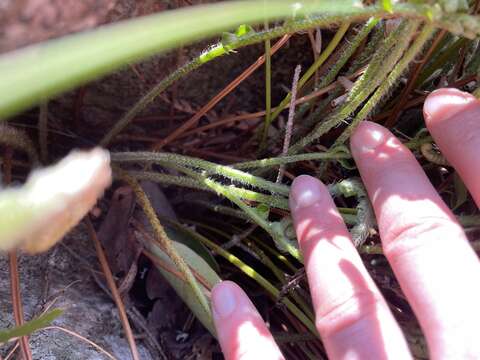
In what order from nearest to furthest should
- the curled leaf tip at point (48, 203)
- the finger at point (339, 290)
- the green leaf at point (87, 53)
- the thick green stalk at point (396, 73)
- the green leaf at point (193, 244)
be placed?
1. the green leaf at point (87, 53)
2. the curled leaf tip at point (48, 203)
3. the thick green stalk at point (396, 73)
4. the finger at point (339, 290)
5. the green leaf at point (193, 244)

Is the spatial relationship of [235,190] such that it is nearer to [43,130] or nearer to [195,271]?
[195,271]

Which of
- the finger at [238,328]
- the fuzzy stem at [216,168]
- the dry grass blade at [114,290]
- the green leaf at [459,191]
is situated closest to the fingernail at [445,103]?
the green leaf at [459,191]

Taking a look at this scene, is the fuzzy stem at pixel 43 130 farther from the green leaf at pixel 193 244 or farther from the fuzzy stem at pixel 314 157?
the fuzzy stem at pixel 314 157

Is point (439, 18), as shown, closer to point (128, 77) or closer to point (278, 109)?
point (278, 109)

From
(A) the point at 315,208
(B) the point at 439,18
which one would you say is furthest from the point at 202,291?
(B) the point at 439,18

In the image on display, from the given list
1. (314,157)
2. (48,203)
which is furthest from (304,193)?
(48,203)

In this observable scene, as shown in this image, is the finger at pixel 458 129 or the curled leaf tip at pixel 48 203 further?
the finger at pixel 458 129

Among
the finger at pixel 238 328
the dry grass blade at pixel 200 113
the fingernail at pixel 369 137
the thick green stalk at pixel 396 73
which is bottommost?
the finger at pixel 238 328

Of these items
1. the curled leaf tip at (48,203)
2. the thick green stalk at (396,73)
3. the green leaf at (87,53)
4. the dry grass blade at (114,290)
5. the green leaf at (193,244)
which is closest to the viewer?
the green leaf at (87,53)

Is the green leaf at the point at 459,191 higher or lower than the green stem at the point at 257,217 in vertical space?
lower
